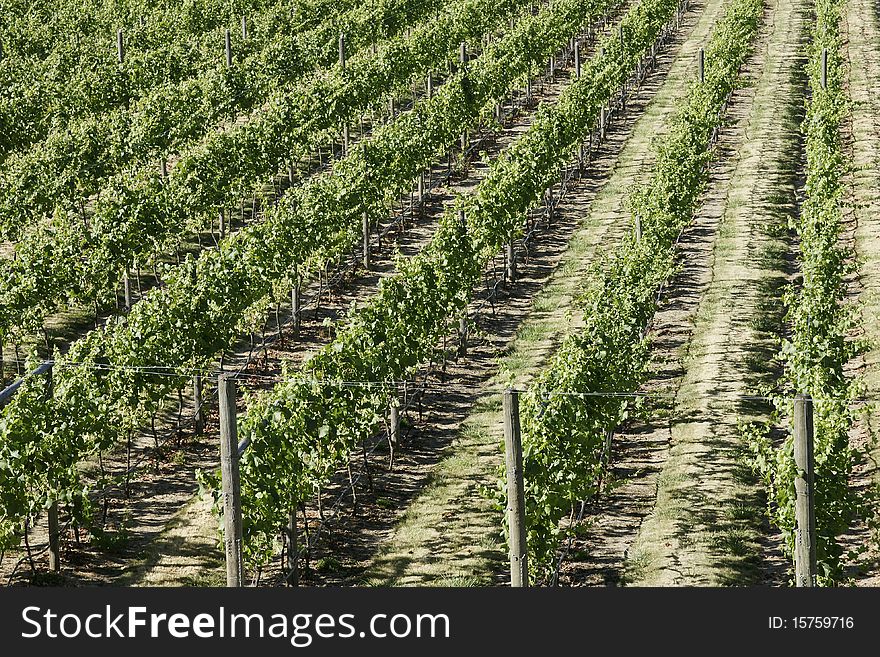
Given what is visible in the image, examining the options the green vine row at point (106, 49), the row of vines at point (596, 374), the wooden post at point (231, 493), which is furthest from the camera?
the green vine row at point (106, 49)

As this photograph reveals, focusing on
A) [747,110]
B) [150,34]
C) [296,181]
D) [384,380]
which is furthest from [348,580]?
[150,34]

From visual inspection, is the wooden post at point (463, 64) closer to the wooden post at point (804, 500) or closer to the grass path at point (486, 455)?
the grass path at point (486, 455)

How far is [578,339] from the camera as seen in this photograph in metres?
19.5

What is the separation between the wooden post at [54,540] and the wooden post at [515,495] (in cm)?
637

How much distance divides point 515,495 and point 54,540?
6.64 metres

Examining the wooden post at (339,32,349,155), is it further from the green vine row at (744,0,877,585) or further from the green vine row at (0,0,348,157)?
the green vine row at (744,0,877,585)

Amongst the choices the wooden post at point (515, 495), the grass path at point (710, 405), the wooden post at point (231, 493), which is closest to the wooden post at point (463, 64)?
the grass path at point (710, 405)

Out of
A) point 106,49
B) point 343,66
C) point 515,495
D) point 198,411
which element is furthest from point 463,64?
point 515,495

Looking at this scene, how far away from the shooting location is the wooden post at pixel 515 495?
14.3m

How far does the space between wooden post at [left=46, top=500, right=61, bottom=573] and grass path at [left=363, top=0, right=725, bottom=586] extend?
4094mm

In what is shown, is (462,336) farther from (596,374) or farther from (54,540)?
(54,540)

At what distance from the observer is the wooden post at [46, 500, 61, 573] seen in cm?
1750

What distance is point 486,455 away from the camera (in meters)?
20.8

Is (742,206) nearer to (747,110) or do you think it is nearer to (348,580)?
(747,110)
